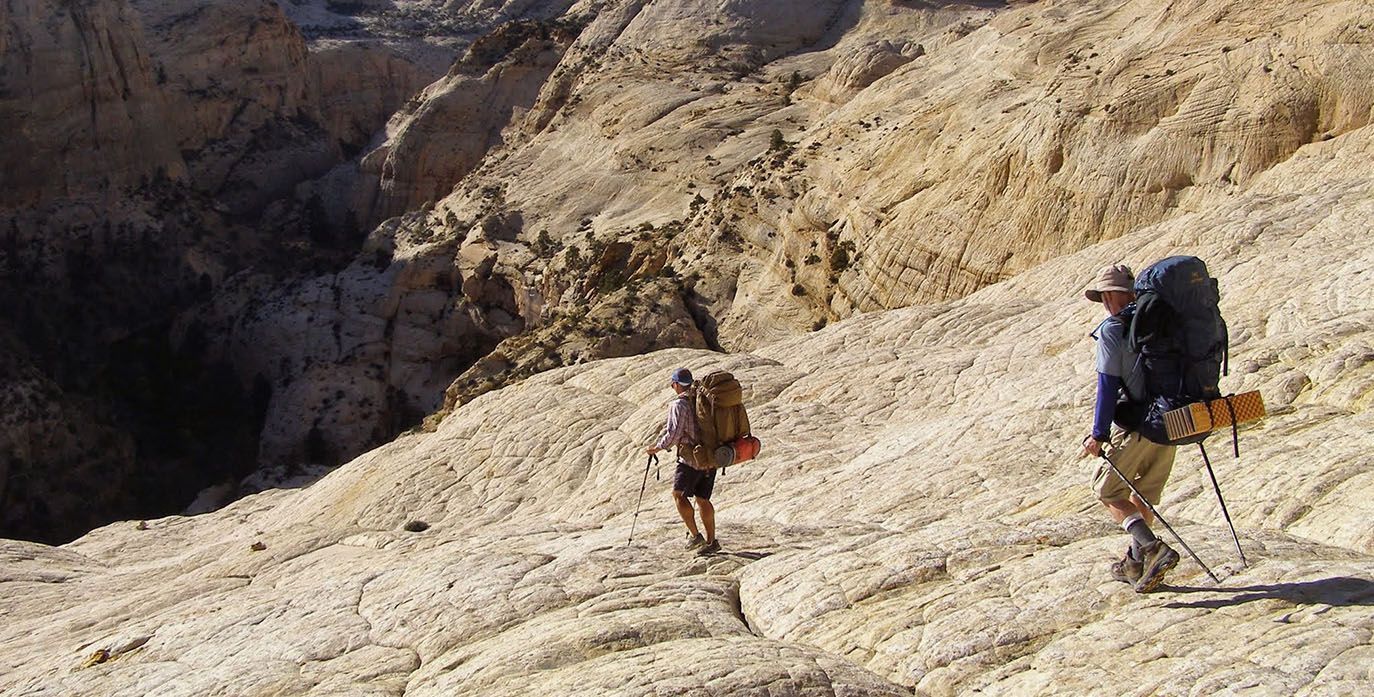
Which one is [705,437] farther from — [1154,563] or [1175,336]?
[1175,336]

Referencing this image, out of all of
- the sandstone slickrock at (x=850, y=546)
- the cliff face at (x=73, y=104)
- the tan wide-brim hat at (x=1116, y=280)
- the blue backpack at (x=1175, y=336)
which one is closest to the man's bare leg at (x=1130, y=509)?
the sandstone slickrock at (x=850, y=546)

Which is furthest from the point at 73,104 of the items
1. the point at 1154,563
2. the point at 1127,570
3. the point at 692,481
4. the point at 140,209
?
the point at 1154,563

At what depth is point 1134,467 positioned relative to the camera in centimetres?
764

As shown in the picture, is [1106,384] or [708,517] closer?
[1106,384]

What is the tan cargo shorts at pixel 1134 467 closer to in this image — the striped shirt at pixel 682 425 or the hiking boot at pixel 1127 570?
the hiking boot at pixel 1127 570

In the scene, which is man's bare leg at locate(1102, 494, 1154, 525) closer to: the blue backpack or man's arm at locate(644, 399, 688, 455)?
the blue backpack

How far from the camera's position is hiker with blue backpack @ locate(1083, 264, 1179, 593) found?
7293mm

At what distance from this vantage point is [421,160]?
192 feet

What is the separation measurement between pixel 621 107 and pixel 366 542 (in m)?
34.7

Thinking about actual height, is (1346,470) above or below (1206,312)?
below

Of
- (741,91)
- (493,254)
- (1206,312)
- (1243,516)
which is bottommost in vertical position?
(1243,516)

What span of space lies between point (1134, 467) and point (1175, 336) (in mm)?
964

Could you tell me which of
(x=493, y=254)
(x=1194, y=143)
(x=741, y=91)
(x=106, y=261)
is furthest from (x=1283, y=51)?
(x=106, y=261)

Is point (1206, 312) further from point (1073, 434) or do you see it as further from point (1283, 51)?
point (1283, 51)
